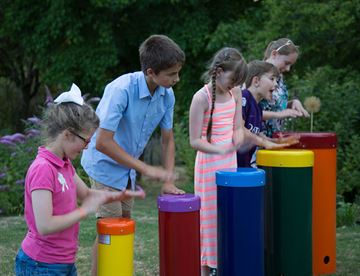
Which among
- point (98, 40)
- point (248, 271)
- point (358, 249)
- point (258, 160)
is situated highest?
point (98, 40)

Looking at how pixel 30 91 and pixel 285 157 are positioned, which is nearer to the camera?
pixel 285 157

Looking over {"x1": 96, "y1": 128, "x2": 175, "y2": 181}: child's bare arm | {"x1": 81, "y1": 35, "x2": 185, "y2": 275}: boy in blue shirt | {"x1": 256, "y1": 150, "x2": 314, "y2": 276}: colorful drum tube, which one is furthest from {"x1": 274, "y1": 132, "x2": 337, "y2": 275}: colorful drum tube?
{"x1": 96, "y1": 128, "x2": 175, "y2": 181}: child's bare arm

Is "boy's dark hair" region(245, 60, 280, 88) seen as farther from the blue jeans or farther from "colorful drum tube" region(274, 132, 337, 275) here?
the blue jeans

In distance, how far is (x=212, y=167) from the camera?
4.36 m

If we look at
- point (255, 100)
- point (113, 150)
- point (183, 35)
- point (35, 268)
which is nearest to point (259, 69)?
point (255, 100)

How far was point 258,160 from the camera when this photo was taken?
448cm

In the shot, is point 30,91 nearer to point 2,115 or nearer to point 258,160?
point 2,115

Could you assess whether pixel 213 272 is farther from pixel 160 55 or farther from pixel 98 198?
pixel 98 198

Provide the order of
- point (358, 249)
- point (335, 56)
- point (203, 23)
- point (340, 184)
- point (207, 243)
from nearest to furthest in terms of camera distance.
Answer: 1. point (207, 243)
2. point (358, 249)
3. point (340, 184)
4. point (335, 56)
5. point (203, 23)

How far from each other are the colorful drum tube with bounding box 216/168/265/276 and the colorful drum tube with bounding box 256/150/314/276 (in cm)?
55

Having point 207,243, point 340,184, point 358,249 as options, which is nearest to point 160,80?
point 207,243

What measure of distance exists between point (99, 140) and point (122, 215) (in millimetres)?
642

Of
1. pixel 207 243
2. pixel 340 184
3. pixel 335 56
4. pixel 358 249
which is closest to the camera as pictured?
pixel 207 243

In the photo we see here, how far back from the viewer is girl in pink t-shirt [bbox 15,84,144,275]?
9.56 ft
